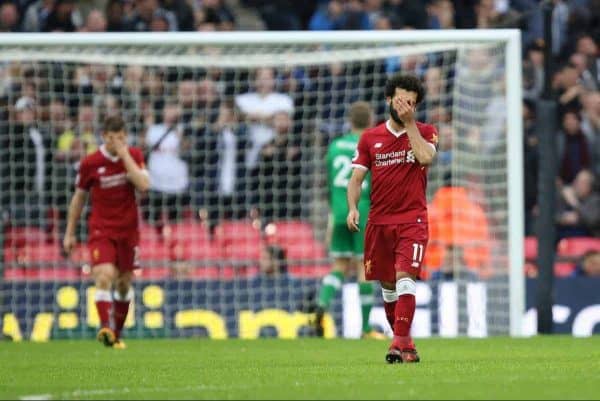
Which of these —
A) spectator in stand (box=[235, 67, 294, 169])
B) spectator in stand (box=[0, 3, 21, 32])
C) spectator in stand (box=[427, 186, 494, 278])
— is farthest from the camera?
spectator in stand (box=[0, 3, 21, 32])

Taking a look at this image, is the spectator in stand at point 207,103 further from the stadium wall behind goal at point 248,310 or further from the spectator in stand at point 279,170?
the stadium wall behind goal at point 248,310

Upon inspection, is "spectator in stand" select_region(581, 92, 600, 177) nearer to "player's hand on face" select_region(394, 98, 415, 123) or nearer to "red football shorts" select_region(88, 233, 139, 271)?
"red football shorts" select_region(88, 233, 139, 271)

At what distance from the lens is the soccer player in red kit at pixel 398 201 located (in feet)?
33.8

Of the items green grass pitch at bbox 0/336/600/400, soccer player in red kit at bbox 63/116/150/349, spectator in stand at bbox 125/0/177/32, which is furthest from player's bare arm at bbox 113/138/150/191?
spectator in stand at bbox 125/0/177/32

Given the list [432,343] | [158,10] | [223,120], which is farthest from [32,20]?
[432,343]

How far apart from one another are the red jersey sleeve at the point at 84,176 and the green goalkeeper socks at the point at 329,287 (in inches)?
103

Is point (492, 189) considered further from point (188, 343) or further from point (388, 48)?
point (188, 343)

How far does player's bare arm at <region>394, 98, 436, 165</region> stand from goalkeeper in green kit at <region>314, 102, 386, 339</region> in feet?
14.8

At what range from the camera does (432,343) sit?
13594 millimetres

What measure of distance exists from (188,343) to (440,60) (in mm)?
5578

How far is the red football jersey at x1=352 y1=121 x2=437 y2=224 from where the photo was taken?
10602 millimetres

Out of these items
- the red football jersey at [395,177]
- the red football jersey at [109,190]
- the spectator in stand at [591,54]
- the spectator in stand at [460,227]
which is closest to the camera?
the red football jersey at [395,177]

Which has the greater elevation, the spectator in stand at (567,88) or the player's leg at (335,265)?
the spectator in stand at (567,88)

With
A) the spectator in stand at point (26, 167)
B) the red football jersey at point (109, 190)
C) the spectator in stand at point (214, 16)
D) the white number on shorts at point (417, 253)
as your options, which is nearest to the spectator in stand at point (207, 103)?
the spectator in stand at point (26, 167)
